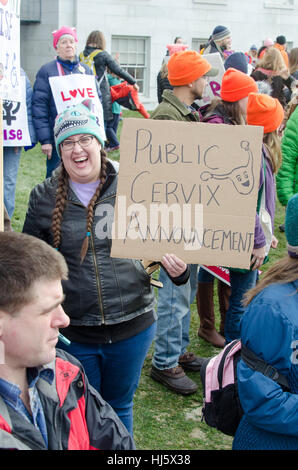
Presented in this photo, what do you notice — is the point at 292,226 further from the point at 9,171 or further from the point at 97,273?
the point at 9,171

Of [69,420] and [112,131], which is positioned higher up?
[112,131]

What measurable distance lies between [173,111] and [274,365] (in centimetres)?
233

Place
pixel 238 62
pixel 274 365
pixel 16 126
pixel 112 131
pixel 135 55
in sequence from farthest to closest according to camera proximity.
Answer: pixel 135 55
pixel 112 131
pixel 16 126
pixel 238 62
pixel 274 365

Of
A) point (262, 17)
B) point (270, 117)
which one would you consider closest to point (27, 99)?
point (270, 117)

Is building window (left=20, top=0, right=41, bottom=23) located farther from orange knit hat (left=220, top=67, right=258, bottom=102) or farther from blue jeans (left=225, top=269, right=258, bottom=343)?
blue jeans (left=225, top=269, right=258, bottom=343)

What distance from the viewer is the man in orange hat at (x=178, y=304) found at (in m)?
3.93

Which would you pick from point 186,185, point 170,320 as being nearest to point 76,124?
point 186,185

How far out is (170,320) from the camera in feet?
12.9

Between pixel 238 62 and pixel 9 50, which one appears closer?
pixel 9 50

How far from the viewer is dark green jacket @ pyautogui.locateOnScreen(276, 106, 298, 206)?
4715mm

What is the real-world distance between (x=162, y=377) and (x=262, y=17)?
66.7 ft

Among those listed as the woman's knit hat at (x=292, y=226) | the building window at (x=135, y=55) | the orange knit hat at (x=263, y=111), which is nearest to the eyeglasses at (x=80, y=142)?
the woman's knit hat at (x=292, y=226)

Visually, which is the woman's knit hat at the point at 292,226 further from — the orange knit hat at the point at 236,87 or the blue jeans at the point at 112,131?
the blue jeans at the point at 112,131

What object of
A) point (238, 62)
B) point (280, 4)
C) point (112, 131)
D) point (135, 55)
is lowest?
point (112, 131)
